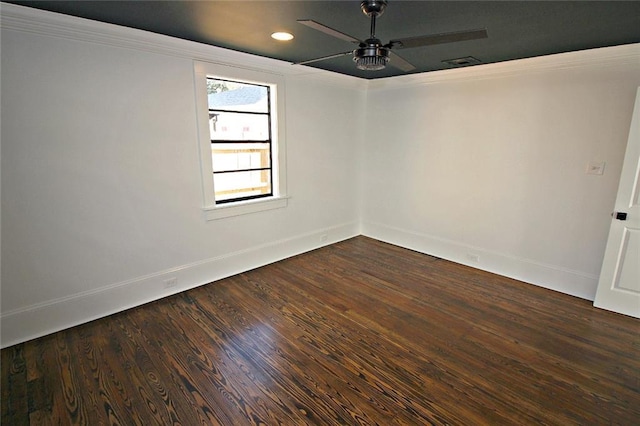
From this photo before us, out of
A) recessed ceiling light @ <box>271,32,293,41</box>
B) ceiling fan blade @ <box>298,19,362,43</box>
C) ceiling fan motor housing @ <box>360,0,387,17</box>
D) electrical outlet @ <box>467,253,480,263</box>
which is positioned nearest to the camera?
ceiling fan blade @ <box>298,19,362,43</box>

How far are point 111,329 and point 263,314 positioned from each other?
1261 millimetres

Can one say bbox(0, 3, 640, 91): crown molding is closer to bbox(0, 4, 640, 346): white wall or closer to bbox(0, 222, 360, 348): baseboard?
bbox(0, 4, 640, 346): white wall

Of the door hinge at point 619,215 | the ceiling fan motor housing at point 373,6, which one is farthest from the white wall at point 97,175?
the door hinge at point 619,215

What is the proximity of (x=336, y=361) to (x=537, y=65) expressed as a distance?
137 inches

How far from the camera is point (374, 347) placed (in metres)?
2.56

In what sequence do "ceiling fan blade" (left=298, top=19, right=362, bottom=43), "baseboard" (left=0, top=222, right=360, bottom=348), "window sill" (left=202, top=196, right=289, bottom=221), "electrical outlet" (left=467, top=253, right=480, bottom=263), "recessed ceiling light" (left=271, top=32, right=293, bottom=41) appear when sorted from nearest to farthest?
"ceiling fan blade" (left=298, top=19, right=362, bottom=43)
"baseboard" (left=0, top=222, right=360, bottom=348)
"recessed ceiling light" (left=271, top=32, right=293, bottom=41)
"window sill" (left=202, top=196, right=289, bottom=221)
"electrical outlet" (left=467, top=253, right=480, bottom=263)

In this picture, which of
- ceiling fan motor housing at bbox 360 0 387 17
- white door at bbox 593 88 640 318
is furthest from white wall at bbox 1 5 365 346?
white door at bbox 593 88 640 318

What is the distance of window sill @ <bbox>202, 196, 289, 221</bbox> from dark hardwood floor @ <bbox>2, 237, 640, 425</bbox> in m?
0.78

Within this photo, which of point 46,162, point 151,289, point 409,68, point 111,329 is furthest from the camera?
point 151,289

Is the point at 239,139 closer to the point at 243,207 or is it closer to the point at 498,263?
the point at 243,207

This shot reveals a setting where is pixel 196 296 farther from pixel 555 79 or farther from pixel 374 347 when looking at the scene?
pixel 555 79

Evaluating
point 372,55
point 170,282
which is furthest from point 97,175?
point 372,55

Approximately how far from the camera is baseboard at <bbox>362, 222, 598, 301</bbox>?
3.42 meters

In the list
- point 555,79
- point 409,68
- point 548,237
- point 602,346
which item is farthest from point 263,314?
point 555,79
